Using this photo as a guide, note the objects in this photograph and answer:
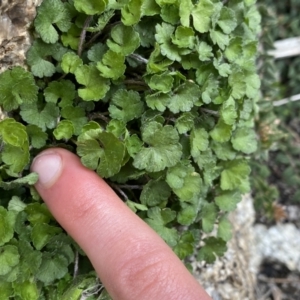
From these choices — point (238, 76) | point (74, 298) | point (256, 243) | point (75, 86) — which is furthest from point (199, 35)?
point (256, 243)

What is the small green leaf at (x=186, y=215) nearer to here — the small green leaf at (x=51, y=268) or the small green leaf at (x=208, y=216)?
the small green leaf at (x=208, y=216)

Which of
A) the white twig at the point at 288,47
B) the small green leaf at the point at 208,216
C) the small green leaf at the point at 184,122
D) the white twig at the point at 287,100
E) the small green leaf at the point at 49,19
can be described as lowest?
the white twig at the point at 287,100

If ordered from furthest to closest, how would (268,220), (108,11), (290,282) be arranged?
(268,220), (290,282), (108,11)

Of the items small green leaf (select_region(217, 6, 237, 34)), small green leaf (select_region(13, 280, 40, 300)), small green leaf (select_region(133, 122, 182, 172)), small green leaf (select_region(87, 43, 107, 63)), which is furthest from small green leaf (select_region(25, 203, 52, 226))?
small green leaf (select_region(217, 6, 237, 34))

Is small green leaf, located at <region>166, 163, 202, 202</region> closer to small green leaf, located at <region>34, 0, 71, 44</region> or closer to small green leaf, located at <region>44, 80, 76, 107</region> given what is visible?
small green leaf, located at <region>44, 80, 76, 107</region>

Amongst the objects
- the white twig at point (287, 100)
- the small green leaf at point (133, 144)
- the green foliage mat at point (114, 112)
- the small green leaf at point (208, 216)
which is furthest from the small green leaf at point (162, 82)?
the white twig at point (287, 100)

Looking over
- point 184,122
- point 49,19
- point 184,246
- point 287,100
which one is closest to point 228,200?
point 184,246

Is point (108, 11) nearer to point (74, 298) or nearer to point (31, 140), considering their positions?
point (31, 140)
